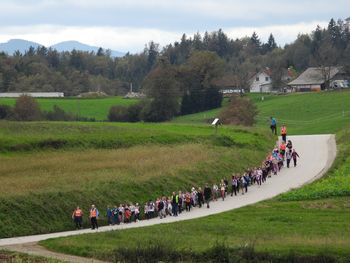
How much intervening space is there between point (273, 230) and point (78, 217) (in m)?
9.92

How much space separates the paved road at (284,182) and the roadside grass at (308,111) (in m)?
17.4

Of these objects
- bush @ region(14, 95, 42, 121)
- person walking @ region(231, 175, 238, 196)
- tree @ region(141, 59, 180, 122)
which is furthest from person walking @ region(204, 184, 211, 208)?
tree @ region(141, 59, 180, 122)

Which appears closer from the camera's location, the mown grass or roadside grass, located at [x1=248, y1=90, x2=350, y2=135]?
the mown grass

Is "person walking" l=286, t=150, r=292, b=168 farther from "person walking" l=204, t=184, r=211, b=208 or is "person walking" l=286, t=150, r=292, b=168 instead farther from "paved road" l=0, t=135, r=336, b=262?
"person walking" l=204, t=184, r=211, b=208

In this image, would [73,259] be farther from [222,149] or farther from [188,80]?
[188,80]

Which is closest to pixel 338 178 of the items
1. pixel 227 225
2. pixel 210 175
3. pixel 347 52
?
pixel 210 175

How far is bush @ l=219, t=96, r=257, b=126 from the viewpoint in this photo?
95.2 m

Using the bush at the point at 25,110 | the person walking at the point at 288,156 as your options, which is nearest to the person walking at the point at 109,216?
the person walking at the point at 288,156

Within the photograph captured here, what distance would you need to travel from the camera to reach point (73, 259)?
31844mm

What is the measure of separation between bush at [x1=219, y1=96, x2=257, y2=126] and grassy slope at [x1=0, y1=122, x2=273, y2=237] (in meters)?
18.9

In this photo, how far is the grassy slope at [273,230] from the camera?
32.6m

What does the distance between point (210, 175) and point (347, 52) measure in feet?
442

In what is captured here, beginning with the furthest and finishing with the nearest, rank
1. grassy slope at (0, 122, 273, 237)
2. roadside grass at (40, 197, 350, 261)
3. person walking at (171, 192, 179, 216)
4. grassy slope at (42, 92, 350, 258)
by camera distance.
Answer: person walking at (171, 192, 179, 216)
grassy slope at (0, 122, 273, 237)
grassy slope at (42, 92, 350, 258)
roadside grass at (40, 197, 350, 261)

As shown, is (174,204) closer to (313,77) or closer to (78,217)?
(78,217)
